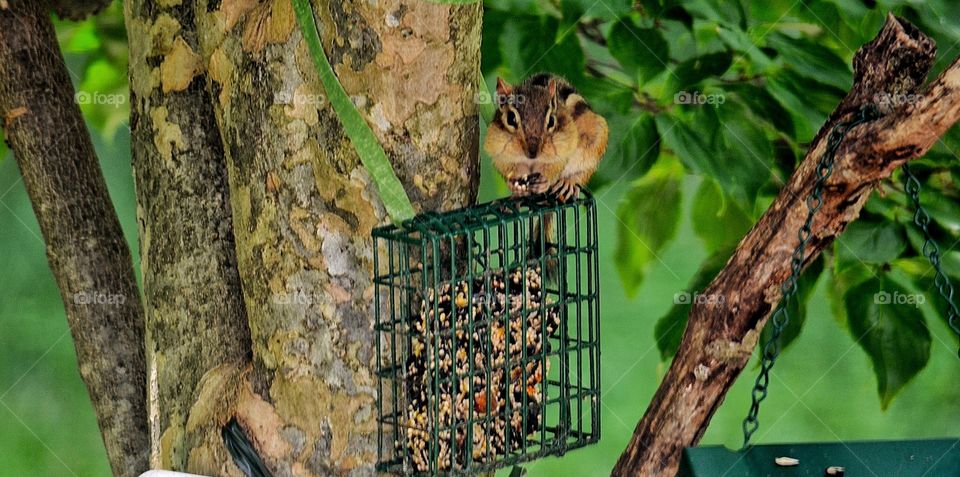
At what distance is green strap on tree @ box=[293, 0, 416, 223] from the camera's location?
181cm

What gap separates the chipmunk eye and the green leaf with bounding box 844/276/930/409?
78 cm

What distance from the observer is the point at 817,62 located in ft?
7.20

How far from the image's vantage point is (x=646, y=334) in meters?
3.14

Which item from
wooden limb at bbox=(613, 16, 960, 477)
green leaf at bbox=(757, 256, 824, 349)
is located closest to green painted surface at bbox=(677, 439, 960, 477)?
wooden limb at bbox=(613, 16, 960, 477)

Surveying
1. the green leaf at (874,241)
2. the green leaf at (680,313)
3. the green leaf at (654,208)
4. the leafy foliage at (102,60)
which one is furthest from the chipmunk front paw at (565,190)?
the leafy foliage at (102,60)

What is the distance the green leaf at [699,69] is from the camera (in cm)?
219

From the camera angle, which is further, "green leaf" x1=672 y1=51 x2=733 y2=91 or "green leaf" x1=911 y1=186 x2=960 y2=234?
"green leaf" x1=911 y1=186 x2=960 y2=234

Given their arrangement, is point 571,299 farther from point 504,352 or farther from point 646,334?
point 646,334

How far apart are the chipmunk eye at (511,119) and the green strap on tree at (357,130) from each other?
12.5 inches

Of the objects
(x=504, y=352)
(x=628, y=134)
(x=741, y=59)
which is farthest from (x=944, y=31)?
(x=504, y=352)

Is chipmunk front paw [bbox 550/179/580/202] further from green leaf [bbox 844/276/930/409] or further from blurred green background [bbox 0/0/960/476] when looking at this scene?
green leaf [bbox 844/276/930/409]

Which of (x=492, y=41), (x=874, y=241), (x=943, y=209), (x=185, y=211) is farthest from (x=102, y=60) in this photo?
(x=943, y=209)

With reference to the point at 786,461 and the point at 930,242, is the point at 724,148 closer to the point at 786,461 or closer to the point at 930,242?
the point at 930,242

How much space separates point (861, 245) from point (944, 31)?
42 centimetres
